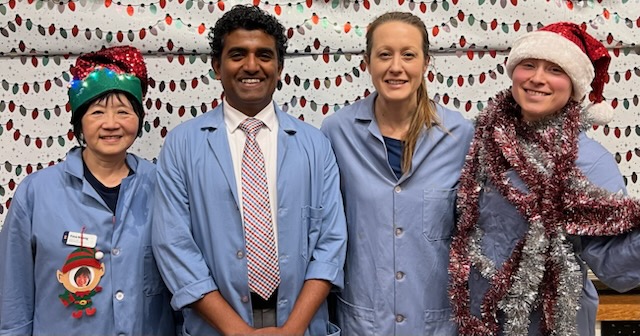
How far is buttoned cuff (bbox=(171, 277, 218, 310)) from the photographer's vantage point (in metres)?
1.96

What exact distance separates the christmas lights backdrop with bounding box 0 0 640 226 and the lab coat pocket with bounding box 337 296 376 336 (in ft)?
2.71

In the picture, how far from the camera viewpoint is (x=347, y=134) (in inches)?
87.7

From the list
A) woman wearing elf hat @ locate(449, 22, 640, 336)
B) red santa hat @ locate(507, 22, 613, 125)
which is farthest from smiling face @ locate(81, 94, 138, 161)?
red santa hat @ locate(507, 22, 613, 125)

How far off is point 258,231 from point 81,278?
0.55 metres

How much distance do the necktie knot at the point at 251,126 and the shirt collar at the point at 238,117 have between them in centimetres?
1

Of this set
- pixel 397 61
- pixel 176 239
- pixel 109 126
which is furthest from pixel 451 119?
pixel 109 126

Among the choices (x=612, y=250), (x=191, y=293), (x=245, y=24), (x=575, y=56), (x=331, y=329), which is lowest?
(x=331, y=329)

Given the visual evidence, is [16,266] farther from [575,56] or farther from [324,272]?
[575,56]

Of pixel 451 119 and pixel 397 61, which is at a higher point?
pixel 397 61

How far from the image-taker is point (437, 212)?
2.11 m

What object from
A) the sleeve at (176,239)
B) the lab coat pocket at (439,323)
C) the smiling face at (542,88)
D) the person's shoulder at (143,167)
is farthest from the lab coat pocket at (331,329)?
the smiling face at (542,88)

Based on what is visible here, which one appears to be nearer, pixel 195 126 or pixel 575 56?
pixel 575 56

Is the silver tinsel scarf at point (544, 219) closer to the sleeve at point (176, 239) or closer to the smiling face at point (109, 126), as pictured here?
the sleeve at point (176, 239)

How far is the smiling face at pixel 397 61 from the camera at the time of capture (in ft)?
6.88
